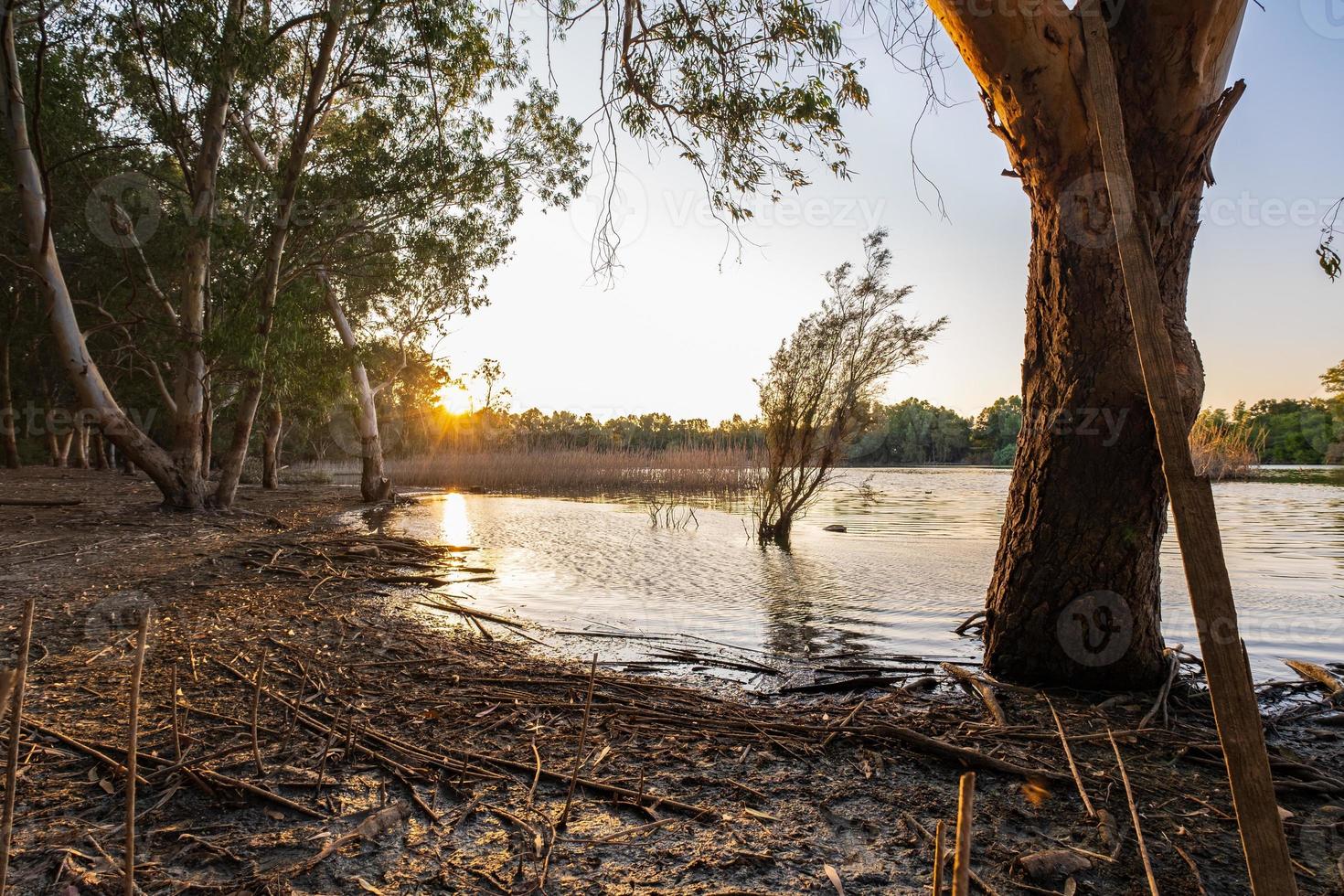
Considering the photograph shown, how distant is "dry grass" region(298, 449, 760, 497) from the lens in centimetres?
1630

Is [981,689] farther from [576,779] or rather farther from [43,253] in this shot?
[43,253]

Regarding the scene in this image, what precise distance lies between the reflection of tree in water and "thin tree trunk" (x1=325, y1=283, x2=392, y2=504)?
32.7 feet

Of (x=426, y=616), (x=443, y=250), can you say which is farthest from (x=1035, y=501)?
(x=443, y=250)

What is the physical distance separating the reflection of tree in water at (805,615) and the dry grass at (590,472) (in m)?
9.01

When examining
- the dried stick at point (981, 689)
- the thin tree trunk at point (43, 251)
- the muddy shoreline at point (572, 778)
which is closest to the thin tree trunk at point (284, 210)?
the thin tree trunk at point (43, 251)

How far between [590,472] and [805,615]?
16.5 meters

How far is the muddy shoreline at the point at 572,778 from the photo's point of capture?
1.61m

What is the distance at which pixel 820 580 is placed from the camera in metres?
6.24

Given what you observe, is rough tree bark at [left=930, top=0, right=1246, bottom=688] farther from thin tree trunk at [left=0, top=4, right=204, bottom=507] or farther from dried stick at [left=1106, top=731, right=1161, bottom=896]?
thin tree trunk at [left=0, top=4, right=204, bottom=507]

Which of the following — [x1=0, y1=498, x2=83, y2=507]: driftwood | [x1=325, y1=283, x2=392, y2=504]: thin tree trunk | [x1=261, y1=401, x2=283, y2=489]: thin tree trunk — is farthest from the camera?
[x1=261, y1=401, x2=283, y2=489]: thin tree trunk

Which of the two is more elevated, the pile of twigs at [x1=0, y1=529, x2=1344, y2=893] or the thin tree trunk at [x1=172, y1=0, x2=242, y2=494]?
the thin tree trunk at [x1=172, y1=0, x2=242, y2=494]

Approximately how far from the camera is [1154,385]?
91cm

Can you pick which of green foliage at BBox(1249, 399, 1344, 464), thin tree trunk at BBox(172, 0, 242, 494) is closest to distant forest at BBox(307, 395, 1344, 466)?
green foliage at BBox(1249, 399, 1344, 464)

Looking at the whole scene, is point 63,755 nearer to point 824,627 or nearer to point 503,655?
point 503,655
